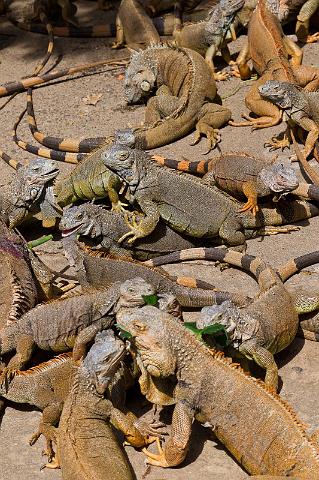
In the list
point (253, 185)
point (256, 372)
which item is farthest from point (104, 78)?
point (256, 372)

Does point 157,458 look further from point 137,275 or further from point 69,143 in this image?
point 69,143

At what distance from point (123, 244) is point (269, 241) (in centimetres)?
120

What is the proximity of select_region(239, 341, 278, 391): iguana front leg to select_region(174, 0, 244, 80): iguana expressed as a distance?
488cm

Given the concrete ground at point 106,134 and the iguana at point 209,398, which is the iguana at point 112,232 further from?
the iguana at point 209,398

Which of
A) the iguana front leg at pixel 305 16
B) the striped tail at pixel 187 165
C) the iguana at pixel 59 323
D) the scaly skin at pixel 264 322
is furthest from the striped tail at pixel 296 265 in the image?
the iguana front leg at pixel 305 16

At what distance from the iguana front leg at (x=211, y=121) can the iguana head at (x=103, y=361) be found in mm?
3657

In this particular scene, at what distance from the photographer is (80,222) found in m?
7.62

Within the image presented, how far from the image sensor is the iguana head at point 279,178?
7742 millimetres

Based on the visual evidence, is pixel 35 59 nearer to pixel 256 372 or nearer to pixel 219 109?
pixel 219 109

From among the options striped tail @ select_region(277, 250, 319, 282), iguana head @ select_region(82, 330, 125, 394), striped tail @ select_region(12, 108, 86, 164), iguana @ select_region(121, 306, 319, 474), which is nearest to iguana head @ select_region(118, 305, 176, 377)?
iguana @ select_region(121, 306, 319, 474)

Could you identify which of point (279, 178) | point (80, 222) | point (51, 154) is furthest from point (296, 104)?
point (80, 222)

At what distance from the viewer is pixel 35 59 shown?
12000mm

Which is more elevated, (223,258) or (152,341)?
(152,341)

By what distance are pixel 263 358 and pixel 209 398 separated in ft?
1.97
